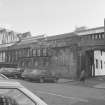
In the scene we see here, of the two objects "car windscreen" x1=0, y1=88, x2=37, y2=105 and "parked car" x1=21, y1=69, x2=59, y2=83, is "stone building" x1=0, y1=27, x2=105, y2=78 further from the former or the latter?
"car windscreen" x1=0, y1=88, x2=37, y2=105

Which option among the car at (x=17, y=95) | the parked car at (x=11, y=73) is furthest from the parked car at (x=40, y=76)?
the car at (x=17, y=95)

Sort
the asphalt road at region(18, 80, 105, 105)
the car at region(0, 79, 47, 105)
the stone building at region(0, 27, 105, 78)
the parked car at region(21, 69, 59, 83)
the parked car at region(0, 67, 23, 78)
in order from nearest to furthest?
the car at region(0, 79, 47, 105), the asphalt road at region(18, 80, 105, 105), the parked car at region(21, 69, 59, 83), the parked car at region(0, 67, 23, 78), the stone building at region(0, 27, 105, 78)

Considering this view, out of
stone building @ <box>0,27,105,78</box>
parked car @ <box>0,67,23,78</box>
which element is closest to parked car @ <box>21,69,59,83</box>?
parked car @ <box>0,67,23,78</box>

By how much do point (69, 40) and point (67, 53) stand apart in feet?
7.26

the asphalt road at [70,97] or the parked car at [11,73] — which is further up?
the parked car at [11,73]

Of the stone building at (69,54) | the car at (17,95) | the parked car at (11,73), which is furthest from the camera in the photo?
the stone building at (69,54)

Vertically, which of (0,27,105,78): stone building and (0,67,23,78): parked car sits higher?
(0,27,105,78): stone building

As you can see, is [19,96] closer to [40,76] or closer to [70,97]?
[70,97]

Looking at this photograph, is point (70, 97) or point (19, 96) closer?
point (19, 96)

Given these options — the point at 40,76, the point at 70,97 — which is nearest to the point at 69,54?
the point at 40,76

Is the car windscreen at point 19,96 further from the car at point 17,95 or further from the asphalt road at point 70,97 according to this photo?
the asphalt road at point 70,97

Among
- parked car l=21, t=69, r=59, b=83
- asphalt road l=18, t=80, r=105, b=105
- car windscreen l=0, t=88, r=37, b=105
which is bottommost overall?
asphalt road l=18, t=80, r=105, b=105

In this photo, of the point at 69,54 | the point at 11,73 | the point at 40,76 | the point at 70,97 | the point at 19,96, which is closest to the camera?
the point at 19,96

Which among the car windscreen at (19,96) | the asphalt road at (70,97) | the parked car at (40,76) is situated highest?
the car windscreen at (19,96)
